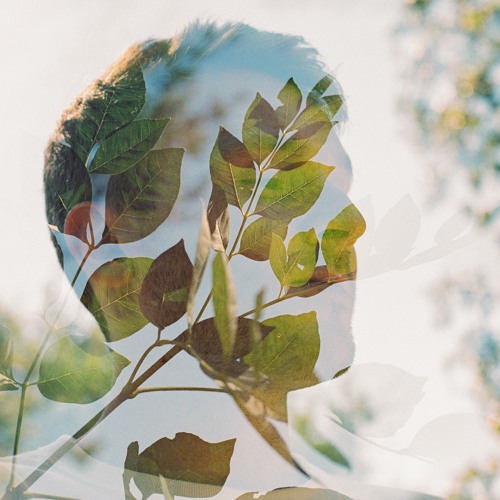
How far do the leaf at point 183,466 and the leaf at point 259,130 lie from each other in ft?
0.35

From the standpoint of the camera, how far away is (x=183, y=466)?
0.17 m

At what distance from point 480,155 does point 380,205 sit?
97 centimetres

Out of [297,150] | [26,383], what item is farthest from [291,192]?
[26,383]

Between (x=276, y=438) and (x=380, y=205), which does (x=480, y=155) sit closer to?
(x=380, y=205)

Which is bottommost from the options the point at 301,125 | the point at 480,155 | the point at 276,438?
the point at 276,438

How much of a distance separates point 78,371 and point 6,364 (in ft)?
0.09

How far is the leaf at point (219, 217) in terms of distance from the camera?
6.4 inches

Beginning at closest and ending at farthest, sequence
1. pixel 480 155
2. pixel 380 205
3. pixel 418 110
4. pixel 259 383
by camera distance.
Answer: pixel 259 383, pixel 380 205, pixel 418 110, pixel 480 155

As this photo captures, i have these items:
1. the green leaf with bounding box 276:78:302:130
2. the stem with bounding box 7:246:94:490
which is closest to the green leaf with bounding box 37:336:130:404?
the stem with bounding box 7:246:94:490

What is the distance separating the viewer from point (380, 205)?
0.31m

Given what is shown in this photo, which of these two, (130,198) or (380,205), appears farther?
(380,205)

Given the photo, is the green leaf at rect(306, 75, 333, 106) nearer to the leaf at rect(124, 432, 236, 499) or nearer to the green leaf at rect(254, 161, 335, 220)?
the green leaf at rect(254, 161, 335, 220)

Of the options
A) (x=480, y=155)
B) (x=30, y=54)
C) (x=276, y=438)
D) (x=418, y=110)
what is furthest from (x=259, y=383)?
(x=480, y=155)

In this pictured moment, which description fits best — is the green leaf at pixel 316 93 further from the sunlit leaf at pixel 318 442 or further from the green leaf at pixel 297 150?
the sunlit leaf at pixel 318 442
